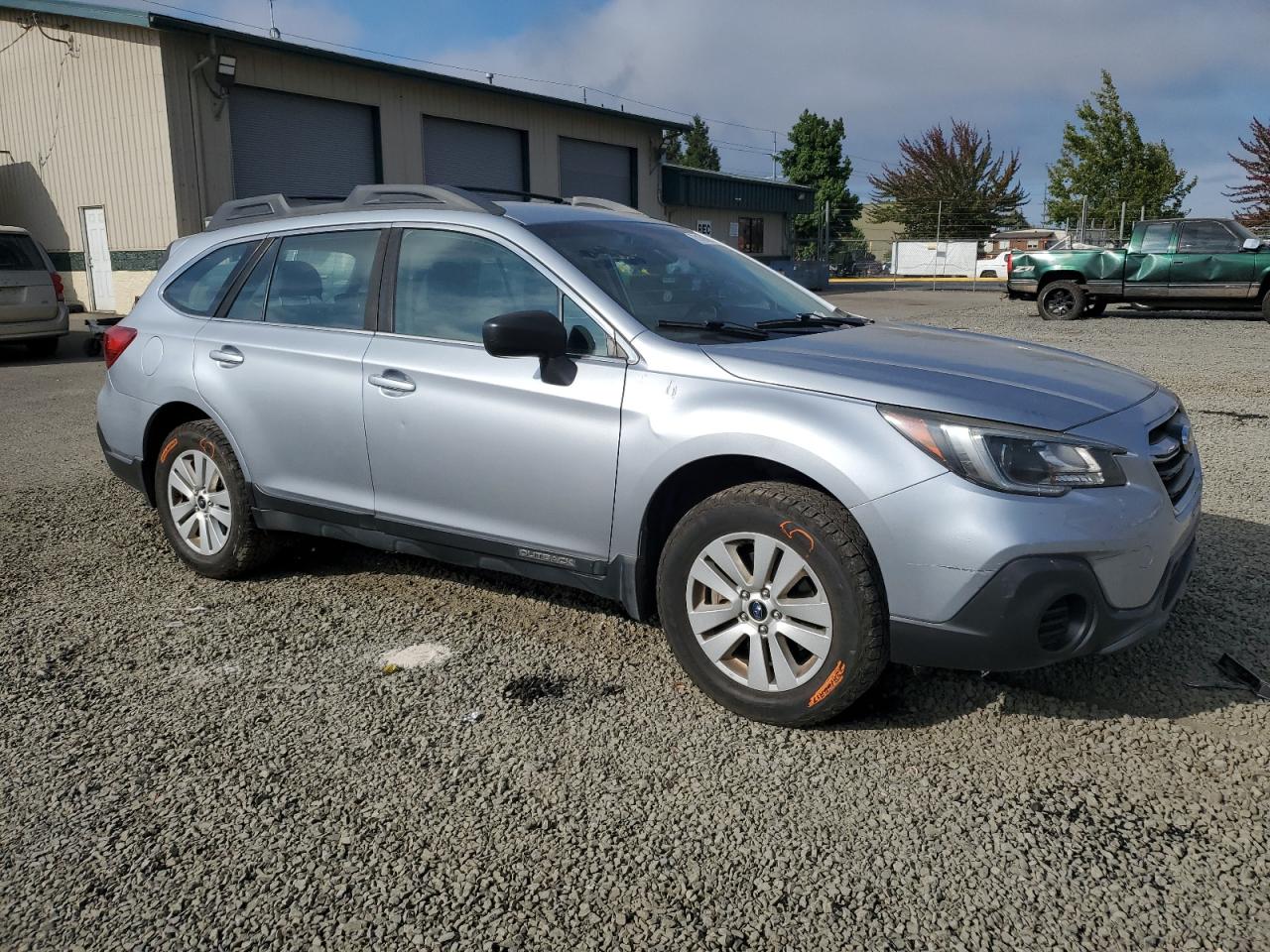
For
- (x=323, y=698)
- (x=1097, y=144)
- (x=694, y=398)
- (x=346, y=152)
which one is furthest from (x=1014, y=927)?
(x=1097, y=144)

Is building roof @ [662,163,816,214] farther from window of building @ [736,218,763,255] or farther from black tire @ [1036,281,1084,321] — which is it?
black tire @ [1036,281,1084,321]

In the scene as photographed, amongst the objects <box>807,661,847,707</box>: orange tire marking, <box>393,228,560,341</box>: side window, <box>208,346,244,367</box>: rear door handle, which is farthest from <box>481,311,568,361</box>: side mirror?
<box>208,346,244,367</box>: rear door handle

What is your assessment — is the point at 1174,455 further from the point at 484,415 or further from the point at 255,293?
the point at 255,293

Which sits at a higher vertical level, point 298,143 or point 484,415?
point 298,143

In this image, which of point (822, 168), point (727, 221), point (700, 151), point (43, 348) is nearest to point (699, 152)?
point (700, 151)

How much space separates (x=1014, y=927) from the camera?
7.73 feet

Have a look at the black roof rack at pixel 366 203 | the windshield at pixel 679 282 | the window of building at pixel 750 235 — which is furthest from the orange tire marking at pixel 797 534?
the window of building at pixel 750 235

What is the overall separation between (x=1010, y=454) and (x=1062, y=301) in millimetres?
18336

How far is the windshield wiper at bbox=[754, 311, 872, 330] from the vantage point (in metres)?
3.98

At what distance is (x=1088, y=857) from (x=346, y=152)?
22737 mm

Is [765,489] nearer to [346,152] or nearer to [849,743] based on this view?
[849,743]

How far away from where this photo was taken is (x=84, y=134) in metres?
20.5

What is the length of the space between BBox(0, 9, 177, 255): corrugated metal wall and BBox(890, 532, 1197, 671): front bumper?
1954cm

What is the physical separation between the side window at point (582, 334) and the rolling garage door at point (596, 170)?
2485 cm
